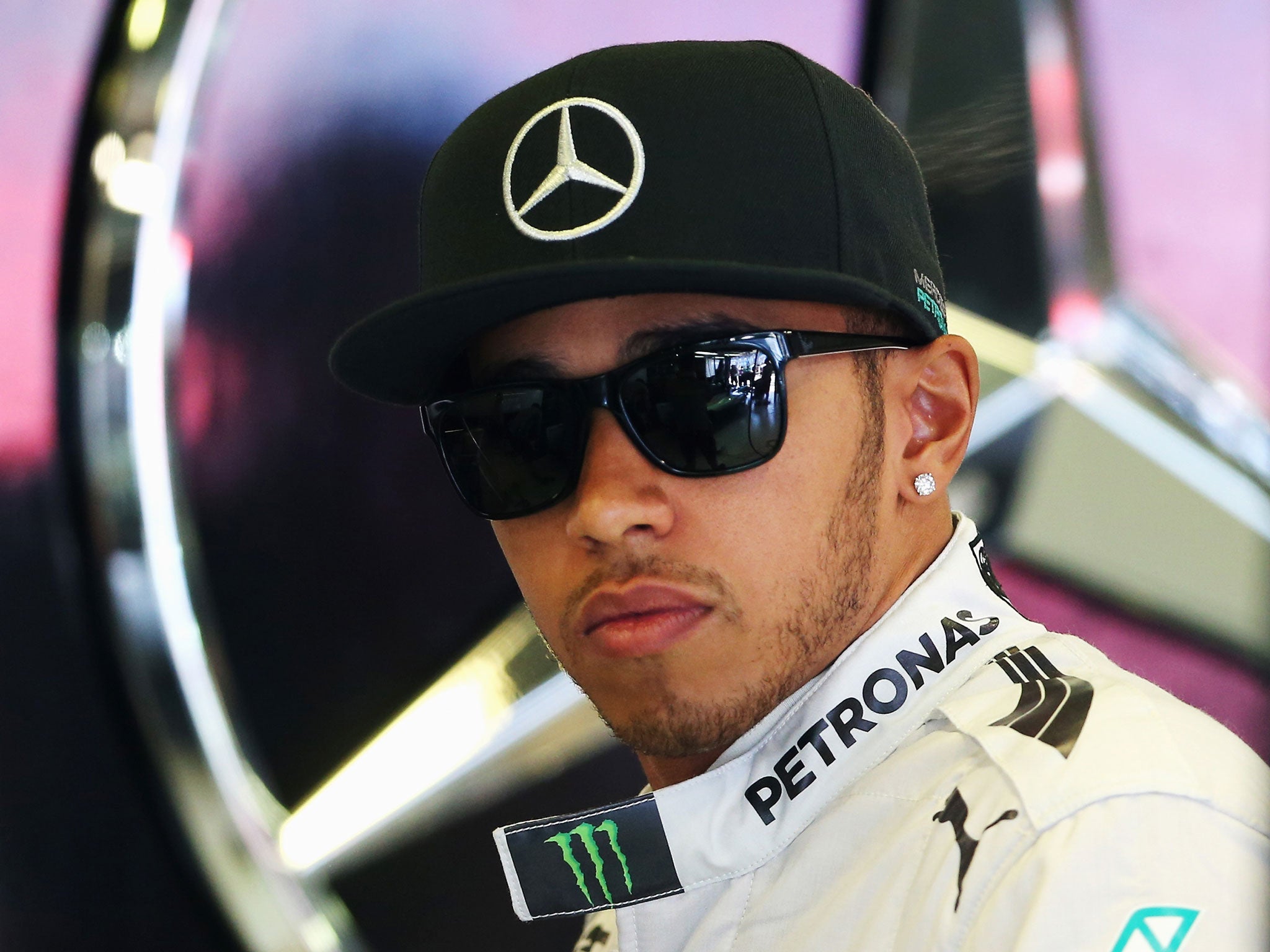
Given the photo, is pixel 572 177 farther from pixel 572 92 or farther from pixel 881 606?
pixel 881 606

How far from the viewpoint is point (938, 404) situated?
920mm

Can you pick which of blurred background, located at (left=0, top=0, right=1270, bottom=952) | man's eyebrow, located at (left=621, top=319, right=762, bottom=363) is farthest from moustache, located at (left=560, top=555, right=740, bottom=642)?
blurred background, located at (left=0, top=0, right=1270, bottom=952)

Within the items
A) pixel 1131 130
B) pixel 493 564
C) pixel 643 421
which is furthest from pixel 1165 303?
pixel 493 564

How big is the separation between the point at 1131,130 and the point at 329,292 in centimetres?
104

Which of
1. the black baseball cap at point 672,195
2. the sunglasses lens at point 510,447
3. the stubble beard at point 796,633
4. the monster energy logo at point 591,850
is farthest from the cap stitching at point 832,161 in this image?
the monster energy logo at point 591,850

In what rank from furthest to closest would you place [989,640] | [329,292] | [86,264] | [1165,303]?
[329,292] < [86,264] < [1165,303] < [989,640]

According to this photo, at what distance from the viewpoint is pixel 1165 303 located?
4.12 feet

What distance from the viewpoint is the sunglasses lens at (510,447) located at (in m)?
0.85

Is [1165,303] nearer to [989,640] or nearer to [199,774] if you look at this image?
[989,640]

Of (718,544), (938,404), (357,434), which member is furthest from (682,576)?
(357,434)

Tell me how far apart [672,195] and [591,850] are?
50 cm

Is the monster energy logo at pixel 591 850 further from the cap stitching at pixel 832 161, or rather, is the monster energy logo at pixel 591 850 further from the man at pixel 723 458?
the cap stitching at pixel 832 161

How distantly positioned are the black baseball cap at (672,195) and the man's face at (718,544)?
0.06m

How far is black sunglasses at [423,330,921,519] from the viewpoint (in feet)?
2.65
